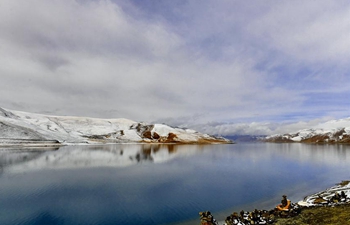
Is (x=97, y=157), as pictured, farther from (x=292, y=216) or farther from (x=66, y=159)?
(x=292, y=216)

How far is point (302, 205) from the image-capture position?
2338 cm

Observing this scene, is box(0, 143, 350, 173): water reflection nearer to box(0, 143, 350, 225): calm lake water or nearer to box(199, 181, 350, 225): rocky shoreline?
box(0, 143, 350, 225): calm lake water

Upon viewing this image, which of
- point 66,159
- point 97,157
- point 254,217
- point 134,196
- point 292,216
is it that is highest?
point 254,217

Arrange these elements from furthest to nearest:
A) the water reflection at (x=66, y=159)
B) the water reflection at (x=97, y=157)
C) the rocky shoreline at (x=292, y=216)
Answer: the water reflection at (x=97, y=157) < the water reflection at (x=66, y=159) < the rocky shoreline at (x=292, y=216)

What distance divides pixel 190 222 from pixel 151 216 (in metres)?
4.31

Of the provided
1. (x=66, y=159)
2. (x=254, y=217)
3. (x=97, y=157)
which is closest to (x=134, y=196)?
(x=254, y=217)

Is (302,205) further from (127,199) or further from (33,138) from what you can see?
(33,138)

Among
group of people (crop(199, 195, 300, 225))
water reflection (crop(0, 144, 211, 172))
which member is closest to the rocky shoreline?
group of people (crop(199, 195, 300, 225))

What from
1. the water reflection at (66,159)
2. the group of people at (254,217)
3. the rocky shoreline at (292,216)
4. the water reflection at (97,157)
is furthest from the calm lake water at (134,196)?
the water reflection at (97,157)

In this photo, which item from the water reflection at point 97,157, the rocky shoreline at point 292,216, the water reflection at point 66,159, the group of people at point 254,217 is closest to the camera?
the rocky shoreline at point 292,216

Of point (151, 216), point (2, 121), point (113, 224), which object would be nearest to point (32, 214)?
point (113, 224)

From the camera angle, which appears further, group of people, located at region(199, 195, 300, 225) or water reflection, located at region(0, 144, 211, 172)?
water reflection, located at region(0, 144, 211, 172)

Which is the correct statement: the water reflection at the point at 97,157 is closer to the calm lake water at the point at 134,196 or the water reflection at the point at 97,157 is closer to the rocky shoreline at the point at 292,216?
the calm lake water at the point at 134,196

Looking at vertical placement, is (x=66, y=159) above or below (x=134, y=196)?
below
